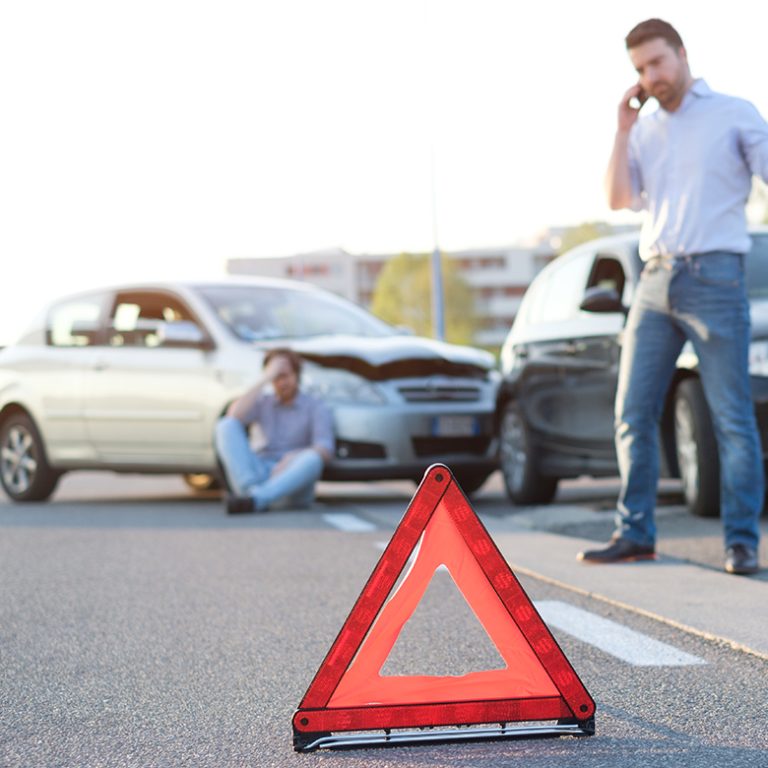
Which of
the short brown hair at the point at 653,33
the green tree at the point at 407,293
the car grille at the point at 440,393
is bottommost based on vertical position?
the green tree at the point at 407,293

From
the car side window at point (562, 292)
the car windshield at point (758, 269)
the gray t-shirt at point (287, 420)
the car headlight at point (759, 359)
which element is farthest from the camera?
the gray t-shirt at point (287, 420)

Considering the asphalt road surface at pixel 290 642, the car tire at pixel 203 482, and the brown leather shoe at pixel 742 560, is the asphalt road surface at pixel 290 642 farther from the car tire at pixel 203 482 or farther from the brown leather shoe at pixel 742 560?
the car tire at pixel 203 482

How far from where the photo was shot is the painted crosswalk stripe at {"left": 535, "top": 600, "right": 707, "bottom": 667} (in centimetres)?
453

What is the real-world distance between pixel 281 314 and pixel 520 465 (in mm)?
2633

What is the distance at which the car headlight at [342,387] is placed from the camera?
10914 mm

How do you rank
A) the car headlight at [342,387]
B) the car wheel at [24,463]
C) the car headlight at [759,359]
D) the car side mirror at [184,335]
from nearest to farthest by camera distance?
the car headlight at [759,359] < the car headlight at [342,387] < the car side mirror at [184,335] < the car wheel at [24,463]

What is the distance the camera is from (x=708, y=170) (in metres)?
6.26

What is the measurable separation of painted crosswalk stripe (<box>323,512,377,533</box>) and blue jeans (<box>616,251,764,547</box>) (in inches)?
99.5

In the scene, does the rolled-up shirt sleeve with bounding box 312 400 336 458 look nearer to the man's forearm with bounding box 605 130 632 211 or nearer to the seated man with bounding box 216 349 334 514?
the seated man with bounding box 216 349 334 514

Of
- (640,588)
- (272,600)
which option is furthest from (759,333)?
(272,600)

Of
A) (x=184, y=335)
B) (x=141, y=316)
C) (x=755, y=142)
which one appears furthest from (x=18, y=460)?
(x=755, y=142)

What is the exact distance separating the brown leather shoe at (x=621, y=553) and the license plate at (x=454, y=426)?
4240mm

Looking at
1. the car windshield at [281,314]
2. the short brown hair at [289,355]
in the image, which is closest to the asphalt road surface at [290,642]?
the short brown hair at [289,355]

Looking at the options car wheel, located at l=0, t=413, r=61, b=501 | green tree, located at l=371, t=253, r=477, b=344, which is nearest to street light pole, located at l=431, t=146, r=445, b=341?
car wheel, located at l=0, t=413, r=61, b=501
